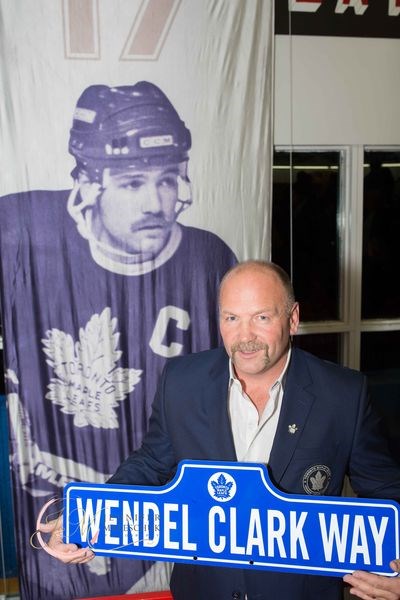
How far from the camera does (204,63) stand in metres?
2.18

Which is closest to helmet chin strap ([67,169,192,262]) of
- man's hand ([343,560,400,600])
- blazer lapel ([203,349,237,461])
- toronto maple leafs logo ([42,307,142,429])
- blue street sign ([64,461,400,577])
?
toronto maple leafs logo ([42,307,142,429])

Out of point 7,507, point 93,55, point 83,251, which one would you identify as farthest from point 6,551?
point 93,55

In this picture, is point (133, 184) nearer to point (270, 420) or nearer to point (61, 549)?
point (270, 420)

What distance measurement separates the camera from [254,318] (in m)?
1.22

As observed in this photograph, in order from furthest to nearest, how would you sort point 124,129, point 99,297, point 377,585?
point 99,297 < point 124,129 < point 377,585

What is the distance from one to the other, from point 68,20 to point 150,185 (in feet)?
2.45

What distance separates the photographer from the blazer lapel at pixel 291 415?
3.97 feet

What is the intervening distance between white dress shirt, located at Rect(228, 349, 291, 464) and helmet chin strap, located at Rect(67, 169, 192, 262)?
1103 mm

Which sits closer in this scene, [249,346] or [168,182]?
[249,346]

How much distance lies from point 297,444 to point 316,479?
0.32 ft

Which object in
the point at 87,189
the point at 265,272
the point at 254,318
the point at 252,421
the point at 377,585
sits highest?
the point at 87,189

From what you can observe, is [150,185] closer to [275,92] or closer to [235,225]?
[235,225]

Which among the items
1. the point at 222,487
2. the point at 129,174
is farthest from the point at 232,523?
the point at 129,174

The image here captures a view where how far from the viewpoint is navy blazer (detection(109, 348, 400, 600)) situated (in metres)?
1.22
